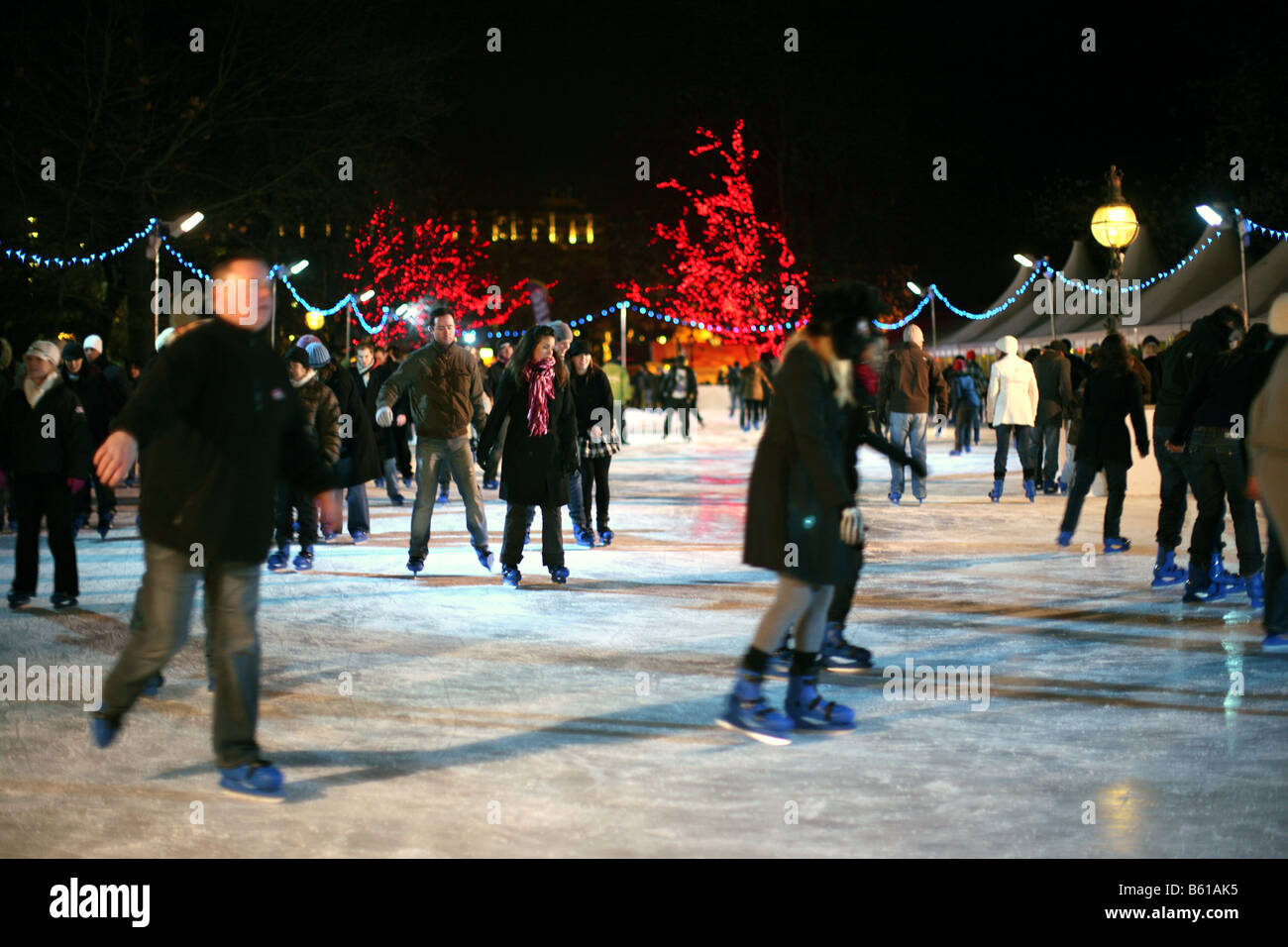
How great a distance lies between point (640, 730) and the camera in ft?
18.1

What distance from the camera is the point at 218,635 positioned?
4.65m

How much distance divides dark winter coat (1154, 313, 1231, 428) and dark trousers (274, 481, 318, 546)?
18.7 feet

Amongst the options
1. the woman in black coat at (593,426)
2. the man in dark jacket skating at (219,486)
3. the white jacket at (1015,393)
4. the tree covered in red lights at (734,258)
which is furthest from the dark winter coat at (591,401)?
the tree covered in red lights at (734,258)

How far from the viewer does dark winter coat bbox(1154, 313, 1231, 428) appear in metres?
8.41

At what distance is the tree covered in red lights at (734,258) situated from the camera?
145 ft

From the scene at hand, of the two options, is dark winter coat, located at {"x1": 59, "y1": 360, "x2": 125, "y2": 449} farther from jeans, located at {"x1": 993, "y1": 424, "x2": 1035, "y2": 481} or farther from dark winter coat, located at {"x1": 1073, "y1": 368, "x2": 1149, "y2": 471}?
jeans, located at {"x1": 993, "y1": 424, "x2": 1035, "y2": 481}

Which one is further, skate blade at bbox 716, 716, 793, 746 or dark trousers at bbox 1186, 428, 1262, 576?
dark trousers at bbox 1186, 428, 1262, 576

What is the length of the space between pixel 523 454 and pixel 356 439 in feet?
6.80

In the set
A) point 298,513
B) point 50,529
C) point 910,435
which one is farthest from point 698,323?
point 50,529

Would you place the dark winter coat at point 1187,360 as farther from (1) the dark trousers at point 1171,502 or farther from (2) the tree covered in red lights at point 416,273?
(2) the tree covered in red lights at point 416,273

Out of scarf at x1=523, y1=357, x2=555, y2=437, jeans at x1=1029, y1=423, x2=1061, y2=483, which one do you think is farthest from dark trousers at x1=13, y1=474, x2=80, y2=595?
jeans at x1=1029, y1=423, x2=1061, y2=483

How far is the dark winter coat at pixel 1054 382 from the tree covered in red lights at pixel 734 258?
27234 mm
